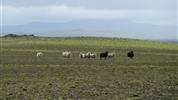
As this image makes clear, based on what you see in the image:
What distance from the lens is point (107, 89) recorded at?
68.6 ft

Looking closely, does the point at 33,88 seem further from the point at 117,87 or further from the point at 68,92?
the point at 117,87

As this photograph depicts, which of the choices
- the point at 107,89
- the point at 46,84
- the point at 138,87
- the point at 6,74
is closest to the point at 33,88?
the point at 46,84

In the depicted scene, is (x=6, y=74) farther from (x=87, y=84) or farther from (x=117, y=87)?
(x=117, y=87)

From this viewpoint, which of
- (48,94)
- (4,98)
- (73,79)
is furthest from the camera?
(73,79)

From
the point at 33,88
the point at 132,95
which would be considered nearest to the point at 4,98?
the point at 33,88

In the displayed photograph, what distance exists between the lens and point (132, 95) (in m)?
18.8

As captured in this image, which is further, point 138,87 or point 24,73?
point 24,73

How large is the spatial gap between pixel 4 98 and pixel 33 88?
131 inches

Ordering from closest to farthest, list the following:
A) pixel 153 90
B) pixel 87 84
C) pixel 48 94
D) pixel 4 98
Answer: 1. pixel 4 98
2. pixel 48 94
3. pixel 153 90
4. pixel 87 84

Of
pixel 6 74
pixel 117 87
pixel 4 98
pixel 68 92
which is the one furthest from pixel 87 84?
pixel 6 74

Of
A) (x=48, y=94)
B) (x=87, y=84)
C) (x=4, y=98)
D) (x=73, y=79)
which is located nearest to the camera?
(x=4, y=98)

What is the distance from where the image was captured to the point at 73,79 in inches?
1002

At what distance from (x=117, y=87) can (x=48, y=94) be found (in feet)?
12.9

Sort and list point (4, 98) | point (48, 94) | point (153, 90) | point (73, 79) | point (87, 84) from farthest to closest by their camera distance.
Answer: point (73, 79) → point (87, 84) → point (153, 90) → point (48, 94) → point (4, 98)
